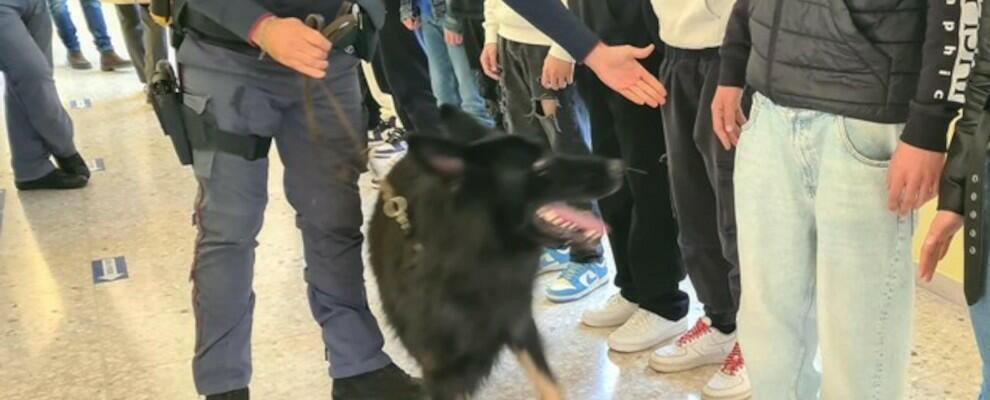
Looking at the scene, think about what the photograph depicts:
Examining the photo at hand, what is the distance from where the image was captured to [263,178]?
179cm

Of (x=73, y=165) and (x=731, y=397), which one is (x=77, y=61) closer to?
(x=73, y=165)

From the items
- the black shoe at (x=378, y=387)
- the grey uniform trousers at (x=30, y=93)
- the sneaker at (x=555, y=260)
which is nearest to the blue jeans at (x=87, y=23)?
the grey uniform trousers at (x=30, y=93)

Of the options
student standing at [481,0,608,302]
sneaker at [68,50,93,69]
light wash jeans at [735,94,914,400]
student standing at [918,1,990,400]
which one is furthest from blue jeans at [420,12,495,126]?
sneaker at [68,50,93,69]

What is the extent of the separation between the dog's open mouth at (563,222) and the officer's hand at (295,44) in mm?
447

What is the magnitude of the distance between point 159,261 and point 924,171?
243cm

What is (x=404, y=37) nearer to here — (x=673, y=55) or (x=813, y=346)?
(x=673, y=55)

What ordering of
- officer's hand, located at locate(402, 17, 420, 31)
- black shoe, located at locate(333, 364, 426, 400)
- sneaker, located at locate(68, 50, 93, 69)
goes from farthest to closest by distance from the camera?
sneaker, located at locate(68, 50, 93, 69)
officer's hand, located at locate(402, 17, 420, 31)
black shoe, located at locate(333, 364, 426, 400)

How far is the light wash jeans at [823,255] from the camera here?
1.28 m

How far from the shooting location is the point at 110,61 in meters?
5.99

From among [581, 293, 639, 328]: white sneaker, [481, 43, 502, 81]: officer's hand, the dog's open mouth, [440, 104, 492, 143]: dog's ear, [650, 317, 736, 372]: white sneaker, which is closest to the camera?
the dog's open mouth

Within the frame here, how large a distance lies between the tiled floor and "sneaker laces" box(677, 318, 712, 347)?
74mm

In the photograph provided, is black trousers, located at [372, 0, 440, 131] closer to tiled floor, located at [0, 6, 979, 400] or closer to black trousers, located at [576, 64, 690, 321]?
tiled floor, located at [0, 6, 979, 400]

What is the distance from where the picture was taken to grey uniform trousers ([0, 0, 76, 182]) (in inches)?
136

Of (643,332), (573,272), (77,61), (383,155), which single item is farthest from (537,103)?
(77,61)
